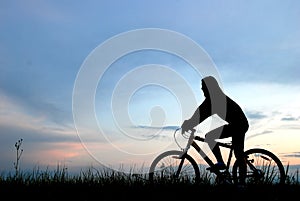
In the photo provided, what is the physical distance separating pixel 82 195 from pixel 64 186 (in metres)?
1.07

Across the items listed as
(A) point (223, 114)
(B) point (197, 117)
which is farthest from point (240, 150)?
(B) point (197, 117)

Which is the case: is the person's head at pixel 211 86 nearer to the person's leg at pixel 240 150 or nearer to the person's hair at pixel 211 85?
the person's hair at pixel 211 85

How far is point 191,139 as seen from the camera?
11344 millimetres

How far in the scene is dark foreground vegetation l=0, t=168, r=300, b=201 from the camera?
26.4 ft

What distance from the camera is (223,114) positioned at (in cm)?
1055

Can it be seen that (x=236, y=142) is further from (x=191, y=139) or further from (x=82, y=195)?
(x=82, y=195)

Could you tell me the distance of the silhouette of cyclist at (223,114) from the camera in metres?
10.5

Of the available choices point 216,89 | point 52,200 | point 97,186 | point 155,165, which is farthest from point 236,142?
point 52,200

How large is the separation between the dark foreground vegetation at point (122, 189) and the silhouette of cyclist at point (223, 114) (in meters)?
1.35

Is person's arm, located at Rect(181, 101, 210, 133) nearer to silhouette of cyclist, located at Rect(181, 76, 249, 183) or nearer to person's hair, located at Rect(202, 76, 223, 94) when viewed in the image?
silhouette of cyclist, located at Rect(181, 76, 249, 183)

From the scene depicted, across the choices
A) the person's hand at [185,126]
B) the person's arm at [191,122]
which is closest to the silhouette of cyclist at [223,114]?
the person's arm at [191,122]

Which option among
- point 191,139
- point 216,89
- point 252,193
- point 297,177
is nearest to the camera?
point 252,193

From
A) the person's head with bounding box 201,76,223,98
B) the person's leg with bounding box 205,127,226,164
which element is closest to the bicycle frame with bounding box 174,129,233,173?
the person's leg with bounding box 205,127,226,164

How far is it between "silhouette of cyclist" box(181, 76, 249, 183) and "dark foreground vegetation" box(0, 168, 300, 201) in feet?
4.44
